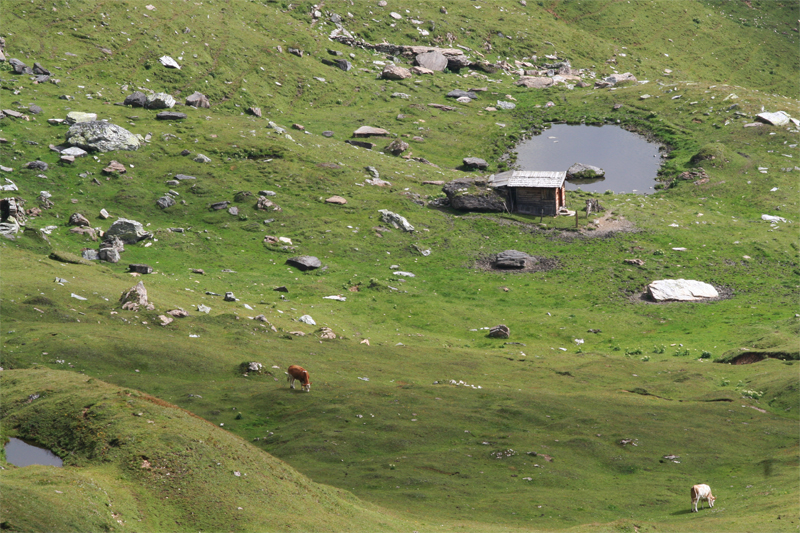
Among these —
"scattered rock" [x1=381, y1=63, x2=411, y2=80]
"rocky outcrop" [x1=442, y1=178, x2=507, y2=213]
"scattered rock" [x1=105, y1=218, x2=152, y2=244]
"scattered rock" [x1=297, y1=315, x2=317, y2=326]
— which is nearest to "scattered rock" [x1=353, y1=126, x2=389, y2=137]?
"rocky outcrop" [x1=442, y1=178, x2=507, y2=213]

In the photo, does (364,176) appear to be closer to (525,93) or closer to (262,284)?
(262,284)

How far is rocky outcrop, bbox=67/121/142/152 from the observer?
66.6 meters

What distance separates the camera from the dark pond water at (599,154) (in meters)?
89.2

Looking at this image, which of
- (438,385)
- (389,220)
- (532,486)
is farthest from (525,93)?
(532,486)

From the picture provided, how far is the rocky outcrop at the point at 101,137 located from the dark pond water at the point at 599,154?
4752cm

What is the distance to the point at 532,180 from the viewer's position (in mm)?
73812

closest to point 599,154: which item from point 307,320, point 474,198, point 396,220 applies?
point 474,198

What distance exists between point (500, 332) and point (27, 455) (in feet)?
114

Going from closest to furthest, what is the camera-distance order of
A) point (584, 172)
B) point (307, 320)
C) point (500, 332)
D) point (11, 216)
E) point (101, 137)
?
point (307, 320) < point (500, 332) < point (11, 216) < point (101, 137) < point (584, 172)

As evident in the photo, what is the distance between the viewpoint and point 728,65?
136 meters

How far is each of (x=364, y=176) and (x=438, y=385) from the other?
1620 inches

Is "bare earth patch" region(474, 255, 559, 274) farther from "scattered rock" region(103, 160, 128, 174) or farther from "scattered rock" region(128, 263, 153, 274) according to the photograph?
"scattered rock" region(103, 160, 128, 174)

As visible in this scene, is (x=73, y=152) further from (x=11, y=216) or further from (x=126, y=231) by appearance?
(x=11, y=216)

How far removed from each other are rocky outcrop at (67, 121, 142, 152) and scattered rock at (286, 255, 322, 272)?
2201 cm
